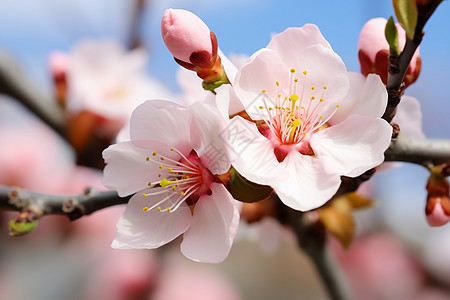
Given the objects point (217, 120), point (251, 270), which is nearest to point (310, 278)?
point (251, 270)

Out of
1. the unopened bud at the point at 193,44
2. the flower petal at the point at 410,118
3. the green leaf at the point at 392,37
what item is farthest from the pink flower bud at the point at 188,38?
the flower petal at the point at 410,118

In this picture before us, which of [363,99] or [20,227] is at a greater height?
[363,99]

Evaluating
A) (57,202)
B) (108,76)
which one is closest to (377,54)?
(57,202)

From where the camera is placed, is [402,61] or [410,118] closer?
[402,61]

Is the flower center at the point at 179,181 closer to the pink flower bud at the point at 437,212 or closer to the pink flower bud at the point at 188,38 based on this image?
the pink flower bud at the point at 188,38

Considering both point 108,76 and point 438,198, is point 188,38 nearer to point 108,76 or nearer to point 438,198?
point 438,198

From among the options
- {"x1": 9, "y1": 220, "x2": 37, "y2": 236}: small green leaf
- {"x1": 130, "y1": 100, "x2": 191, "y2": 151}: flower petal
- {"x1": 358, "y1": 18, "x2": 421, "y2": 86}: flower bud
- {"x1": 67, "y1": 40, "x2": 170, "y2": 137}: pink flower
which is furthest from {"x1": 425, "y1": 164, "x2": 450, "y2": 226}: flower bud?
{"x1": 67, "y1": 40, "x2": 170, "y2": 137}: pink flower

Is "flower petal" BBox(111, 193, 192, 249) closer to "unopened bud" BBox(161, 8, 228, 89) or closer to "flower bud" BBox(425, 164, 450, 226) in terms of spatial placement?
"unopened bud" BBox(161, 8, 228, 89)
